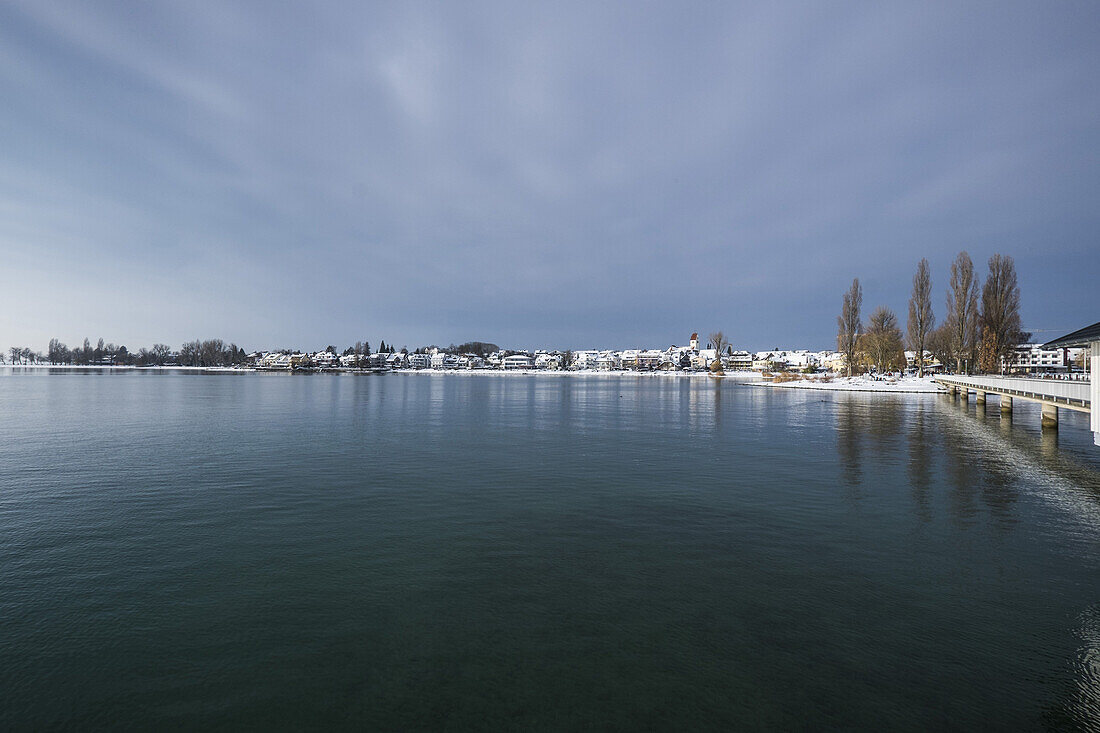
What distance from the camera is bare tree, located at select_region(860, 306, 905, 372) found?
92688 millimetres

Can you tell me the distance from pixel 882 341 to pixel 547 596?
102m

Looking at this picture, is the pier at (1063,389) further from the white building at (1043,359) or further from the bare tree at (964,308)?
the white building at (1043,359)

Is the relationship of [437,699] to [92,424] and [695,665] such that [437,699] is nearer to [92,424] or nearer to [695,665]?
[695,665]

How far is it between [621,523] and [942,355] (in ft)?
414

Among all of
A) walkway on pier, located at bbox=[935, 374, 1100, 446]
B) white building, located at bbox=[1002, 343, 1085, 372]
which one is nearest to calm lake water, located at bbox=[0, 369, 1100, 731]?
walkway on pier, located at bbox=[935, 374, 1100, 446]

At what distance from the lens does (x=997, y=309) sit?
68125mm

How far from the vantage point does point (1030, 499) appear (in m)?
16.9

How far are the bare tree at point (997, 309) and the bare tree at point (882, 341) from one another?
21403 mm

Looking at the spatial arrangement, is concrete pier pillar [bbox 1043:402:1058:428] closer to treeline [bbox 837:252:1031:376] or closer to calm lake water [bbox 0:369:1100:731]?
calm lake water [bbox 0:369:1100:731]

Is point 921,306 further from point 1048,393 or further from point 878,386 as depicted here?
point 1048,393

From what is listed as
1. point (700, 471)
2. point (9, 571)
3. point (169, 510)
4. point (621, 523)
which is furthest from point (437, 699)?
point (700, 471)

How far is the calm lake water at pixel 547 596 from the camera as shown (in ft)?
21.8

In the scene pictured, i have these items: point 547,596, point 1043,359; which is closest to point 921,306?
point 547,596

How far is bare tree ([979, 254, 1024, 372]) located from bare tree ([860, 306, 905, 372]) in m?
21.4
